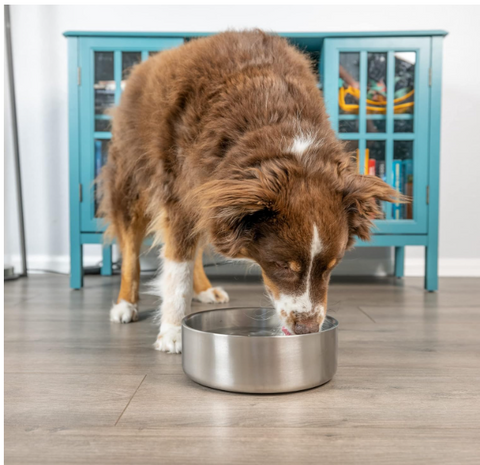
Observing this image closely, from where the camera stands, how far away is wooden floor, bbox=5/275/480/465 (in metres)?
1.10

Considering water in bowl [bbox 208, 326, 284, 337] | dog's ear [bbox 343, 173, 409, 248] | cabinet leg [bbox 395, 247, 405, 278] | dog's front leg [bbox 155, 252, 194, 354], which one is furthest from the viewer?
cabinet leg [bbox 395, 247, 405, 278]

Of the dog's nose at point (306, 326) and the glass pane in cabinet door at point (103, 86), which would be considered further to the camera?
the glass pane in cabinet door at point (103, 86)

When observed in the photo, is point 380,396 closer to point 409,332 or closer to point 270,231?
point 270,231

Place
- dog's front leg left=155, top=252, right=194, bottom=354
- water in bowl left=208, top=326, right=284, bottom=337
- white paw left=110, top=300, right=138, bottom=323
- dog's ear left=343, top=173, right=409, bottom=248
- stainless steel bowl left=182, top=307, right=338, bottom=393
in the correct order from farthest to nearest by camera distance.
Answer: white paw left=110, top=300, right=138, bottom=323 < dog's front leg left=155, top=252, right=194, bottom=354 < water in bowl left=208, top=326, right=284, bottom=337 < dog's ear left=343, top=173, right=409, bottom=248 < stainless steel bowl left=182, top=307, right=338, bottom=393

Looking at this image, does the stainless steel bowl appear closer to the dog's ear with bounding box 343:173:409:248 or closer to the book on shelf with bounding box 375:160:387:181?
the dog's ear with bounding box 343:173:409:248

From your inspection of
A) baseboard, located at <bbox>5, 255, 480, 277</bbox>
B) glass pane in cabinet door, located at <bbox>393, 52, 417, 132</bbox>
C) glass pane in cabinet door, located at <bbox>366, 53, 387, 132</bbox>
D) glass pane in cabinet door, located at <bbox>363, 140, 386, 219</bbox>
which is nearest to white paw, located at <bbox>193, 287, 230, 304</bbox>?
baseboard, located at <bbox>5, 255, 480, 277</bbox>

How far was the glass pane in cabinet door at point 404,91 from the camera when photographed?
10.9ft

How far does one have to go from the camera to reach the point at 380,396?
1.43m

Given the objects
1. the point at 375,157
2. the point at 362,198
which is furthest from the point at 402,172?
the point at 362,198

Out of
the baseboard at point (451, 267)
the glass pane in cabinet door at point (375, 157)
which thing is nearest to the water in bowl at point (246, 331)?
the glass pane in cabinet door at point (375, 157)

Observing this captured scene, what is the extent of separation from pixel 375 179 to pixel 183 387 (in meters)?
0.90

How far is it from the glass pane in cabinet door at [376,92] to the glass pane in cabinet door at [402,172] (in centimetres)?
17

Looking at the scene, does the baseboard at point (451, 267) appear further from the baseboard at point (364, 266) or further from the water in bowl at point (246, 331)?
the water in bowl at point (246, 331)

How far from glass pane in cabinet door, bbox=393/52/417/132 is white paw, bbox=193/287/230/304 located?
157 cm
